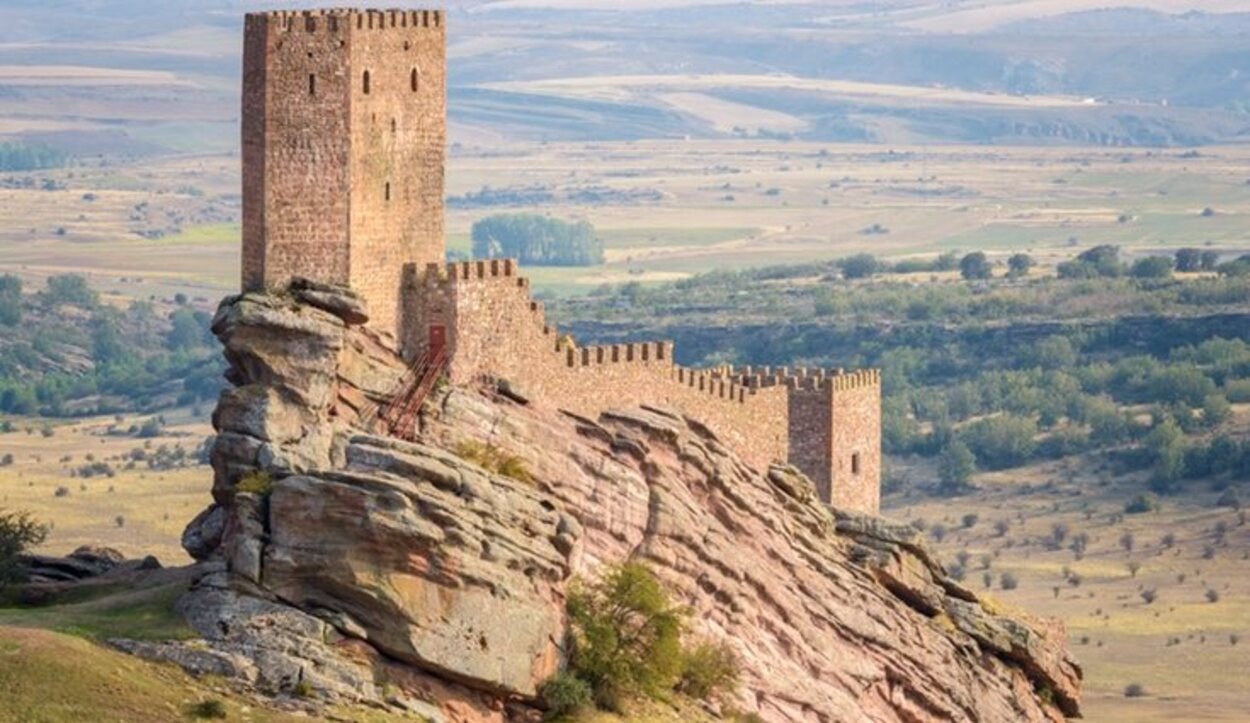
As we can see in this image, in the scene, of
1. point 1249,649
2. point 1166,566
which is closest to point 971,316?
point 1166,566

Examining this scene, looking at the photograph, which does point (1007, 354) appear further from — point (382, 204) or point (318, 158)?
point (318, 158)

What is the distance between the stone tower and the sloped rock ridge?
90cm

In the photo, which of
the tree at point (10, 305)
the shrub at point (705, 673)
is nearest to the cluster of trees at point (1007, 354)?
the tree at point (10, 305)

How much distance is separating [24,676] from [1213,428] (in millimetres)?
96717

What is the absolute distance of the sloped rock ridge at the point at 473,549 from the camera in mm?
53781

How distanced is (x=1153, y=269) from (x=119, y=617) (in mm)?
140199

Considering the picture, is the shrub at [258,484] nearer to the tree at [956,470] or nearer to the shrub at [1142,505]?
the shrub at [1142,505]

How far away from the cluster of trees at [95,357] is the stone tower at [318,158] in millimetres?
99119

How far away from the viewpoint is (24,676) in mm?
51062

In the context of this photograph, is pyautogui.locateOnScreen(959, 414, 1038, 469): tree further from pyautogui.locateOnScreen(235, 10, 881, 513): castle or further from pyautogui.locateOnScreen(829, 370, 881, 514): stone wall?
pyautogui.locateOnScreen(235, 10, 881, 513): castle

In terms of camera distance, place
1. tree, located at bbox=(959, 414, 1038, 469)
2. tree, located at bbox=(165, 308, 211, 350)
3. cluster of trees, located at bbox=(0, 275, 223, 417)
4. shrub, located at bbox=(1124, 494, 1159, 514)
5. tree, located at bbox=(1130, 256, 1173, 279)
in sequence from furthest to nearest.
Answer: tree, located at bbox=(165, 308, 211, 350)
tree, located at bbox=(1130, 256, 1173, 279)
cluster of trees, located at bbox=(0, 275, 223, 417)
tree, located at bbox=(959, 414, 1038, 469)
shrub, located at bbox=(1124, 494, 1159, 514)

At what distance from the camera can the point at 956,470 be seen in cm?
13800

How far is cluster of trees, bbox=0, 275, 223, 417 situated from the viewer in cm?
16350

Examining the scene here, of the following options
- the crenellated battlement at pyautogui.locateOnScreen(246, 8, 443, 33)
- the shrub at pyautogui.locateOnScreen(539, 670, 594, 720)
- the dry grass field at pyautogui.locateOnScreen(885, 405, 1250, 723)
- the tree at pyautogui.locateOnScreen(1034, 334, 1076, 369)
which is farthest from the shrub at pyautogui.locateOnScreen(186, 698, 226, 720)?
the tree at pyautogui.locateOnScreen(1034, 334, 1076, 369)
